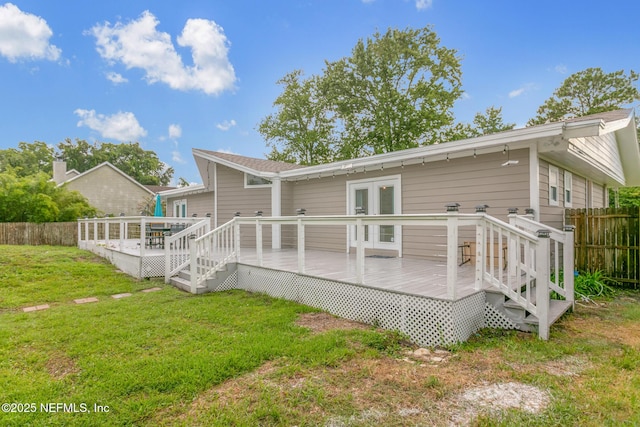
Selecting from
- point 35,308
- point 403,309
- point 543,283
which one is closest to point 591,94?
point 543,283

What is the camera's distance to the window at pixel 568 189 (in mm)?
7348

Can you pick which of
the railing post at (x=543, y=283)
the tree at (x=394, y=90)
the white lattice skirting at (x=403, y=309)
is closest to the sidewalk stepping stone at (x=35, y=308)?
the white lattice skirting at (x=403, y=309)

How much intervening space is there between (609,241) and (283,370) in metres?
7.03

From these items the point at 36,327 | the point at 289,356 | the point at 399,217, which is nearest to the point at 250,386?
the point at 289,356

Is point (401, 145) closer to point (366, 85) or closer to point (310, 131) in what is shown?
point (366, 85)

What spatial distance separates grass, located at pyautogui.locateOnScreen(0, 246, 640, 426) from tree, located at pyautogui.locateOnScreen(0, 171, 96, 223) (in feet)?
35.8

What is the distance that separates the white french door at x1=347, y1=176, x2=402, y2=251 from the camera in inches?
300

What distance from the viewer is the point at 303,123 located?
22953 millimetres

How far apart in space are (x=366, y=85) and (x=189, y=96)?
1071cm

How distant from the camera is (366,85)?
63.8 feet

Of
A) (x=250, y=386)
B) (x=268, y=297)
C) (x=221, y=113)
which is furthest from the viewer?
(x=221, y=113)

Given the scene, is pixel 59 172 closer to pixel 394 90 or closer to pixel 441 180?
pixel 394 90

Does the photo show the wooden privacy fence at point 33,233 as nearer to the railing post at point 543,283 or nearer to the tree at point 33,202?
the tree at point 33,202

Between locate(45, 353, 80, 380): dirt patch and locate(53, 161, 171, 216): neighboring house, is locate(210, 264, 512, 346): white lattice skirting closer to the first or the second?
locate(45, 353, 80, 380): dirt patch
